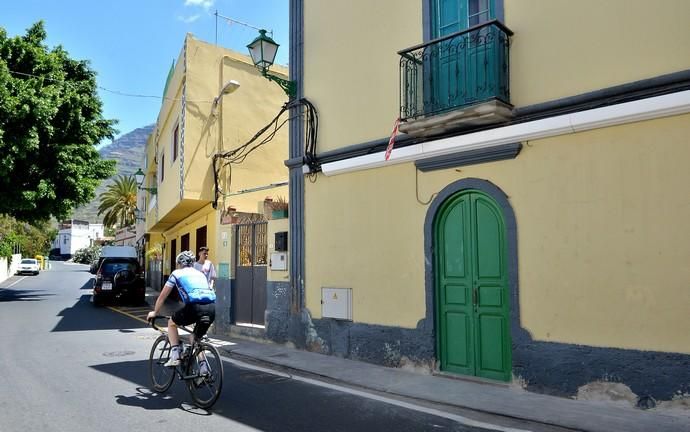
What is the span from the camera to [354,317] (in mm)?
8641

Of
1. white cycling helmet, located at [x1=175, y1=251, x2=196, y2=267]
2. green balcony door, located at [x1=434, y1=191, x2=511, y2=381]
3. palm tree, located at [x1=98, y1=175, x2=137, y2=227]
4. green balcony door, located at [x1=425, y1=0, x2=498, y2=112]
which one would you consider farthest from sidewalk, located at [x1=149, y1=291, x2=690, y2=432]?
palm tree, located at [x1=98, y1=175, x2=137, y2=227]

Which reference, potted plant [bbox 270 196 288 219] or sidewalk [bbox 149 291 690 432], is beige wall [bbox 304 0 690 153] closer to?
potted plant [bbox 270 196 288 219]

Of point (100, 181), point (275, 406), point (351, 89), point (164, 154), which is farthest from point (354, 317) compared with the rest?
point (100, 181)

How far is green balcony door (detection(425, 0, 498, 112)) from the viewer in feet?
23.0

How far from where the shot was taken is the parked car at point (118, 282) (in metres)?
19.3

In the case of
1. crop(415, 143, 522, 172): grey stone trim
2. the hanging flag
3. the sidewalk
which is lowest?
the sidewalk

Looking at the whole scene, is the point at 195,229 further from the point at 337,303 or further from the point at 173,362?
the point at 173,362

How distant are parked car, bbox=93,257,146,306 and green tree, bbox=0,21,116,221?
2768mm

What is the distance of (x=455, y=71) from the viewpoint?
7.37m

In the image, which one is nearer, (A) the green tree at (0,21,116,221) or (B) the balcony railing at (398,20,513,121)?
(B) the balcony railing at (398,20,513,121)

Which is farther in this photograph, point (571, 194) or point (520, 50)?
point (520, 50)

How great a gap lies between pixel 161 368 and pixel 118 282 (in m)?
14.5

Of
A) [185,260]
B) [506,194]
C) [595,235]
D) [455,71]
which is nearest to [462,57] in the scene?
[455,71]

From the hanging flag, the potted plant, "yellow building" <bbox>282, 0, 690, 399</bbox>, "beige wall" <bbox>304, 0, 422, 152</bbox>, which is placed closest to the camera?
"yellow building" <bbox>282, 0, 690, 399</bbox>
